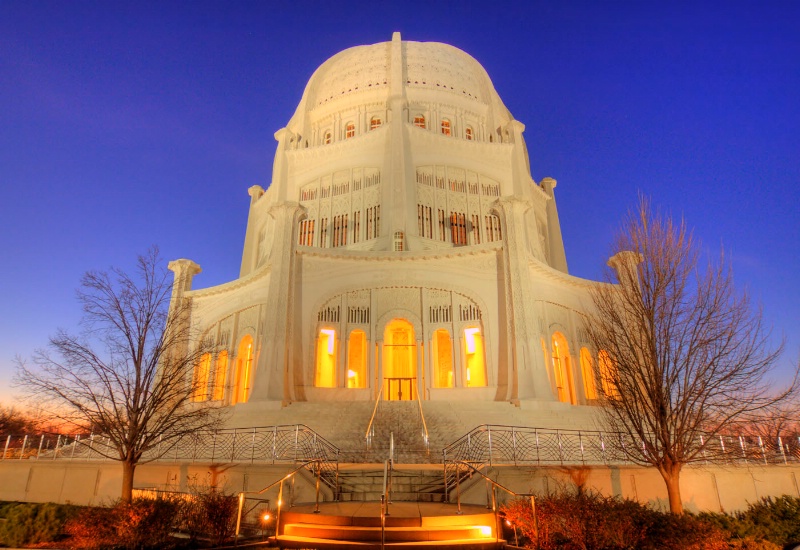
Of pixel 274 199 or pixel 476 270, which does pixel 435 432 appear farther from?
pixel 274 199

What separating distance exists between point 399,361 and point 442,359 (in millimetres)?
2421

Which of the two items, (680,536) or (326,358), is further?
(326,358)

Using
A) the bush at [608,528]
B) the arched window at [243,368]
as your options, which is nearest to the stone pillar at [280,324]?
the arched window at [243,368]

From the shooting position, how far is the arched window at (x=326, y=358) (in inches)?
1007

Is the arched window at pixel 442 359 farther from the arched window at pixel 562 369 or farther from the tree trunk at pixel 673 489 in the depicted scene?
the tree trunk at pixel 673 489

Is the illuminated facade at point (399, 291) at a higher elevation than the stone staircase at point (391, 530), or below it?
higher

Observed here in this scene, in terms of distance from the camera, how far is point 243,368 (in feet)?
89.8

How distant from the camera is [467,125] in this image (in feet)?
128

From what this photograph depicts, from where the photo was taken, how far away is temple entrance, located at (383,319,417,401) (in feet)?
86.1

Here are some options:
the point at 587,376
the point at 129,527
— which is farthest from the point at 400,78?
the point at 129,527

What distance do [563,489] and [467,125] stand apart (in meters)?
32.5

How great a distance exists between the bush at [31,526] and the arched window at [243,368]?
15.9m

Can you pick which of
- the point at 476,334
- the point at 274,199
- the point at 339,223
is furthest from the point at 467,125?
the point at 476,334

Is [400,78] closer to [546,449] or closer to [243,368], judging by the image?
[243,368]
